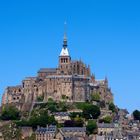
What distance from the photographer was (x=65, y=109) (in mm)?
A: 112750

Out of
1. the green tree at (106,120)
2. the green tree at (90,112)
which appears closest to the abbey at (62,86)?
the green tree at (90,112)

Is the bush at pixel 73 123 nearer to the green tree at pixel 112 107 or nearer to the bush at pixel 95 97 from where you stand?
the bush at pixel 95 97

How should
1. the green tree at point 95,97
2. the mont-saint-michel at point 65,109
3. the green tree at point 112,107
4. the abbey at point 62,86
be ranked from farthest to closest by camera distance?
the green tree at point 112,107 < the green tree at point 95,97 < the abbey at point 62,86 < the mont-saint-michel at point 65,109

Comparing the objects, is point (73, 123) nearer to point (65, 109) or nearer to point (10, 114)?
point (65, 109)

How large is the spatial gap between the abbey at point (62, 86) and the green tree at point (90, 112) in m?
4.32

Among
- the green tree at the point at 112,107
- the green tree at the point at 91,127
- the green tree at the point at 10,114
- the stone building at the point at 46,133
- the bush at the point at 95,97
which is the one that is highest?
the bush at the point at 95,97

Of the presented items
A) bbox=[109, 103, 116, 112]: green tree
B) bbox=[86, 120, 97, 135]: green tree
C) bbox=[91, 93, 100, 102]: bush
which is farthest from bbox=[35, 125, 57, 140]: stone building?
bbox=[109, 103, 116, 112]: green tree

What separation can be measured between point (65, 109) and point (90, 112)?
4.76 metres

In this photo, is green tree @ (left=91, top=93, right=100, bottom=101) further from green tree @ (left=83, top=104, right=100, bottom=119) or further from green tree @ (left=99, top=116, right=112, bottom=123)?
green tree @ (left=83, top=104, right=100, bottom=119)

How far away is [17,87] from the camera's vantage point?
121562 mm

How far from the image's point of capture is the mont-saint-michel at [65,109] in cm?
10519

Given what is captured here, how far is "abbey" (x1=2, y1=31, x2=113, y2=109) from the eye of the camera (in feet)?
374

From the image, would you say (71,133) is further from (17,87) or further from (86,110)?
(17,87)

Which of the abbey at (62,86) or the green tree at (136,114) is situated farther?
the green tree at (136,114)
